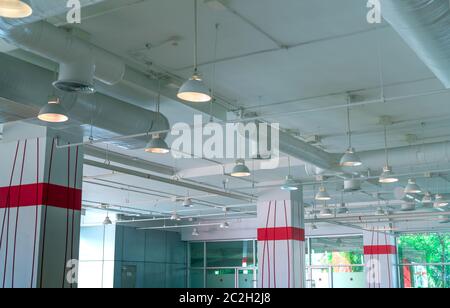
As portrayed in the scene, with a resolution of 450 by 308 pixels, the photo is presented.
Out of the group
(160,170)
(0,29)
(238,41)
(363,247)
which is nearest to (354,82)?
(238,41)

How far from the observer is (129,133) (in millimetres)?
7652

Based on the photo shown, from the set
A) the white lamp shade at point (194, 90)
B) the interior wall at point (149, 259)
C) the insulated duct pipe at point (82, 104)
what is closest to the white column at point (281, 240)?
the insulated duct pipe at point (82, 104)

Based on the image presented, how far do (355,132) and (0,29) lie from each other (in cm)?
730

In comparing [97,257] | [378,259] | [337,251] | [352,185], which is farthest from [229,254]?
[352,185]

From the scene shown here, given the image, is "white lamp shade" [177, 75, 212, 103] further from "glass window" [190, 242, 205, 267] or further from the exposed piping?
"glass window" [190, 242, 205, 267]

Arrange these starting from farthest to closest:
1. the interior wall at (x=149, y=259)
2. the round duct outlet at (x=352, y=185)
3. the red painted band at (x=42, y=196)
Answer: the interior wall at (x=149, y=259)
the round duct outlet at (x=352, y=185)
the red painted band at (x=42, y=196)

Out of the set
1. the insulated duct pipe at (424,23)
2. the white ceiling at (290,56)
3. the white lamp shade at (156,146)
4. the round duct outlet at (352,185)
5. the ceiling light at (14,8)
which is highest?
the white ceiling at (290,56)

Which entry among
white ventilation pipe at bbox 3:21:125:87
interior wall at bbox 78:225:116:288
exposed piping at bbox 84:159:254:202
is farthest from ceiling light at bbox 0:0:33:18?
interior wall at bbox 78:225:116:288

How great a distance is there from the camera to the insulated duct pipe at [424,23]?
13.6 ft

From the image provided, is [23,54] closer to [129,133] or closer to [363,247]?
[129,133]

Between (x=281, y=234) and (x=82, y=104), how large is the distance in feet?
26.7

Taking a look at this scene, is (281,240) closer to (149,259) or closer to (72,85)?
(72,85)

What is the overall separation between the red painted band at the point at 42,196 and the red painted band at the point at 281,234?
Answer: 6.65 meters

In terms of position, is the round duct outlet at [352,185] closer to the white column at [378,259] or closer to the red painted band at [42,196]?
the red painted band at [42,196]
